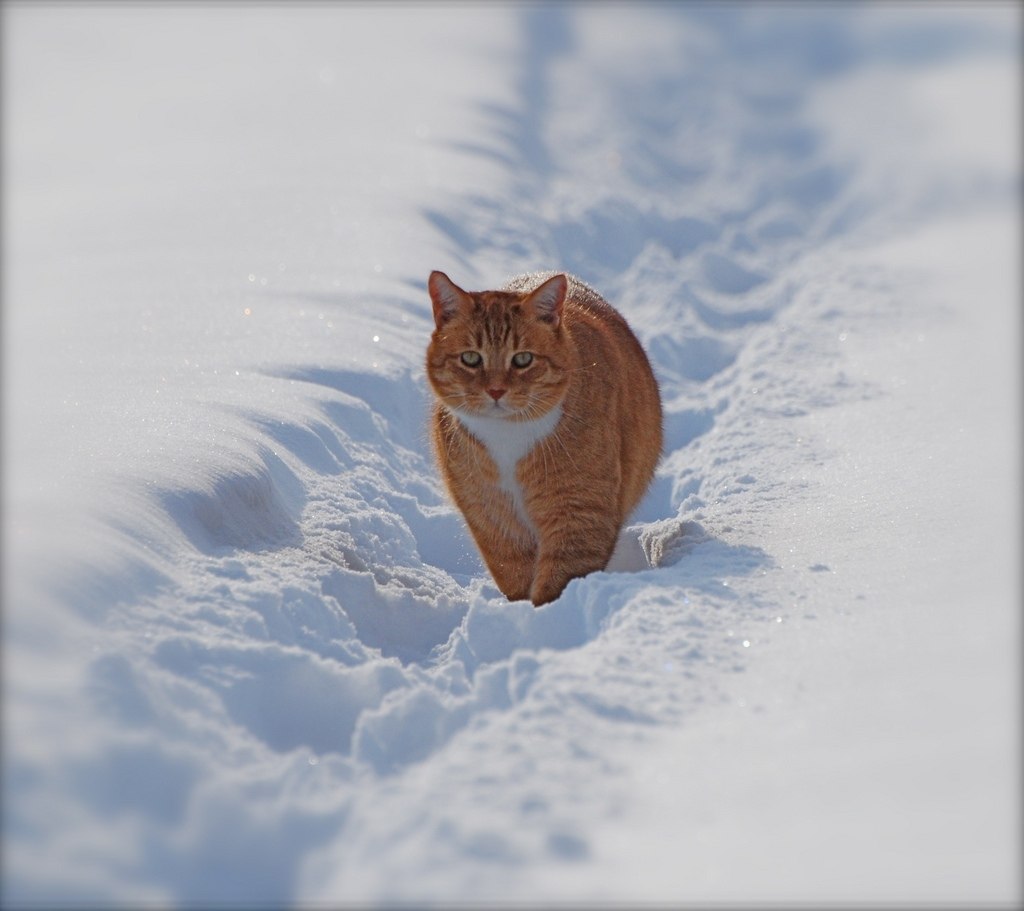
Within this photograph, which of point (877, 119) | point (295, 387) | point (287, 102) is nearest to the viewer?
point (295, 387)

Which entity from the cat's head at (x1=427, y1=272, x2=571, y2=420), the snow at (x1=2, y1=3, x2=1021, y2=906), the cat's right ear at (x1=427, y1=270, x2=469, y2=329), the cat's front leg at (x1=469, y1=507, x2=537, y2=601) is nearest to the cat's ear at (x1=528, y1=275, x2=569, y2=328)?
the cat's head at (x1=427, y1=272, x2=571, y2=420)

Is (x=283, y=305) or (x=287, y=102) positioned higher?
(x=287, y=102)

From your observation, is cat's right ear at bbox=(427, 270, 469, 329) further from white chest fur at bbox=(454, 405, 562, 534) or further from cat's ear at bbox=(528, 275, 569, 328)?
white chest fur at bbox=(454, 405, 562, 534)

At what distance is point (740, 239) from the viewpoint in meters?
9.42

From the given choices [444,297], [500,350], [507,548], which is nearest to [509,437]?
[500,350]

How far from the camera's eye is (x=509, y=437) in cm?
426

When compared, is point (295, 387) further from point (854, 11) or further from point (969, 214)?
point (854, 11)

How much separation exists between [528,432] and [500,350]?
27 cm

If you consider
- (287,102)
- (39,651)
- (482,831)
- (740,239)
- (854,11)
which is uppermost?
(854,11)

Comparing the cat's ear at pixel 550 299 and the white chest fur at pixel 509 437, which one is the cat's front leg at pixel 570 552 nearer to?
the white chest fur at pixel 509 437

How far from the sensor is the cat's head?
4191mm

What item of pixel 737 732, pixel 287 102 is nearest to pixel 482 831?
pixel 737 732

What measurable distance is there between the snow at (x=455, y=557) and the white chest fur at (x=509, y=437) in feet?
1.30

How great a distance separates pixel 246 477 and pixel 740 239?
6.03 m
